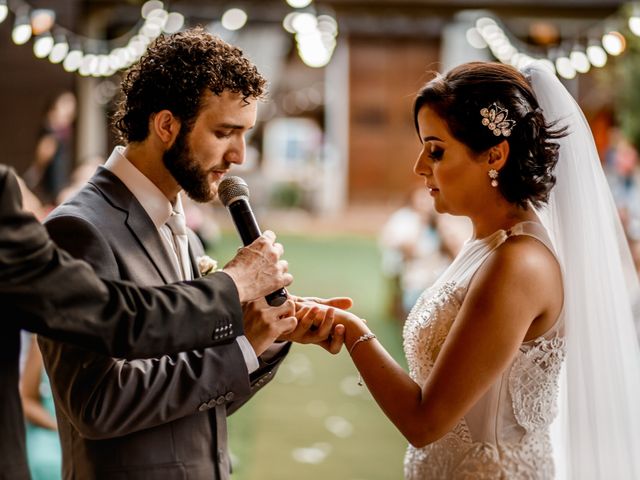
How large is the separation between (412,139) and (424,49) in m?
2.14

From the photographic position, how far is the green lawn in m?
4.72

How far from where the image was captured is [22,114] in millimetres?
11758

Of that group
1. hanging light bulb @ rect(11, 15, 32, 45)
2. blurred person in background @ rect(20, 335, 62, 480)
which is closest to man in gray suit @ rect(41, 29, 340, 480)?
blurred person in background @ rect(20, 335, 62, 480)

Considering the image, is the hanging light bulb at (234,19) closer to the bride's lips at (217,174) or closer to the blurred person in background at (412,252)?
the blurred person in background at (412,252)

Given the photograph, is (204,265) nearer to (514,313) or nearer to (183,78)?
(183,78)

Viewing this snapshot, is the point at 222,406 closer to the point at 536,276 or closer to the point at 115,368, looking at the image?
the point at 115,368

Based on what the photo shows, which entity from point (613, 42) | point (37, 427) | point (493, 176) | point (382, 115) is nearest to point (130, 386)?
point (493, 176)

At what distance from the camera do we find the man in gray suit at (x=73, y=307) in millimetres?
1420

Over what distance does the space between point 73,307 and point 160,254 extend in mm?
429

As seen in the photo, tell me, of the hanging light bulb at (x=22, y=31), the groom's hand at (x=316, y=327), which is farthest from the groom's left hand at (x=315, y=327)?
the hanging light bulb at (x=22, y=31)

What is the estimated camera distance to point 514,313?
6.33 ft

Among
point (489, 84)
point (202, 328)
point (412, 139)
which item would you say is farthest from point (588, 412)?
point (412, 139)

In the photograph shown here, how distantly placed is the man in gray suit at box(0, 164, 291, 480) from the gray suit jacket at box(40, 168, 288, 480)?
0.05 m

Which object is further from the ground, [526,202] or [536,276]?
[526,202]
